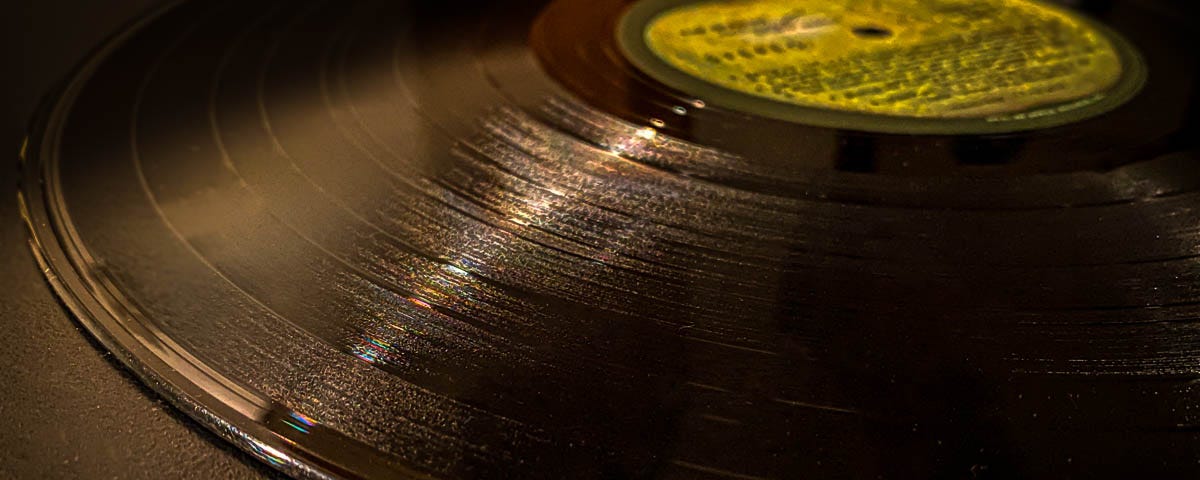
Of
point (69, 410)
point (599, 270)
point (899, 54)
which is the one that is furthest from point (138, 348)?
point (899, 54)

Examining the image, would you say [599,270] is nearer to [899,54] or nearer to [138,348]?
[138,348]

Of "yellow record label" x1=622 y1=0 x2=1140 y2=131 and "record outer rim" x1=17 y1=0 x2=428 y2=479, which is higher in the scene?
"record outer rim" x1=17 y1=0 x2=428 y2=479

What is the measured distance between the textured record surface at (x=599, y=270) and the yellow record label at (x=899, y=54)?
0.05 m

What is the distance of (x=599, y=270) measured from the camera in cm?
60

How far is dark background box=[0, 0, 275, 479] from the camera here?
1.56 ft

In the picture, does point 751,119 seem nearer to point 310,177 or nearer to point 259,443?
point 310,177

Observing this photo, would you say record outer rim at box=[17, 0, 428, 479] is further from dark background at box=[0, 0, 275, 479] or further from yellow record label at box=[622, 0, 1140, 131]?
yellow record label at box=[622, 0, 1140, 131]

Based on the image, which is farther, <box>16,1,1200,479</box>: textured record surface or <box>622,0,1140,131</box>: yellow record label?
<box>622,0,1140,131</box>: yellow record label

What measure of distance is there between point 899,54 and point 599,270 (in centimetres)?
44

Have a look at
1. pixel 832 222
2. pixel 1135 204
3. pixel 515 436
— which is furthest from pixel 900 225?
pixel 515 436

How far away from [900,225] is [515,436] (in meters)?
0.29

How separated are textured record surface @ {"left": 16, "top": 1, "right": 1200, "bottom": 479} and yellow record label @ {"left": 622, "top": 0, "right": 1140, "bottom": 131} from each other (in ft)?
0.16

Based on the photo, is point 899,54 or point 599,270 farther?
point 899,54

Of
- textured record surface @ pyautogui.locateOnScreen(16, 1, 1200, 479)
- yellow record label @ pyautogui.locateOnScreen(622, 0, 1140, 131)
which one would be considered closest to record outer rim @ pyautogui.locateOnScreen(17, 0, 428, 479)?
textured record surface @ pyautogui.locateOnScreen(16, 1, 1200, 479)
